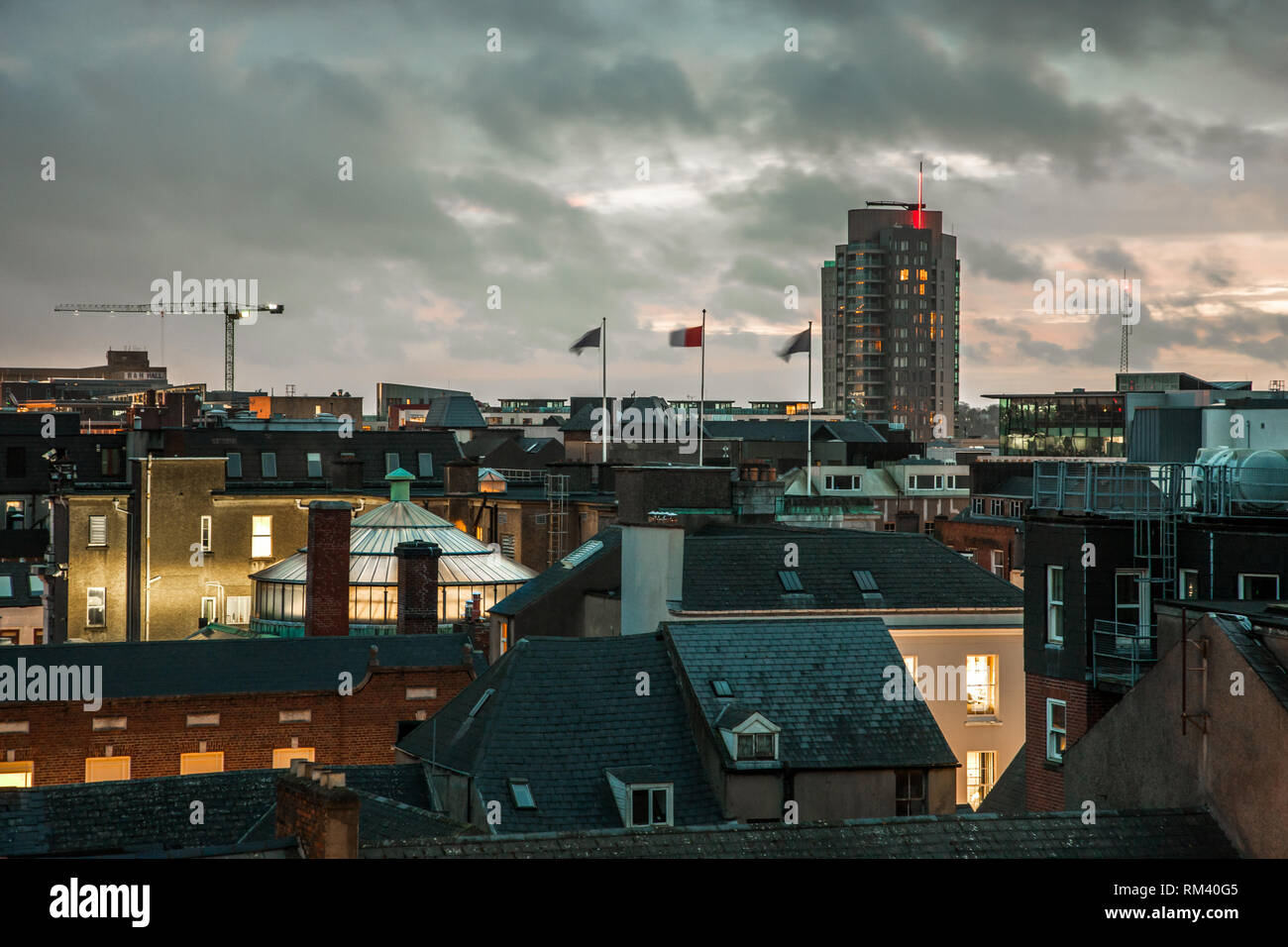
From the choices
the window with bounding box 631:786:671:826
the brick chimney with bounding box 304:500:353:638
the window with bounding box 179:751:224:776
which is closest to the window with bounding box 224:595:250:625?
the brick chimney with bounding box 304:500:353:638

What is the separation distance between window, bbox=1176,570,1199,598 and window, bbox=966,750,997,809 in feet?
39.7

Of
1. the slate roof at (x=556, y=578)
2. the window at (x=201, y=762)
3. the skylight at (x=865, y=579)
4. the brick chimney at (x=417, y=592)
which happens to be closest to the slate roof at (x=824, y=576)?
the skylight at (x=865, y=579)

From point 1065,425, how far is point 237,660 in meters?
130

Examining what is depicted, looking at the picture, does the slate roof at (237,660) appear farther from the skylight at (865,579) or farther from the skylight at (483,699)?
the skylight at (865,579)

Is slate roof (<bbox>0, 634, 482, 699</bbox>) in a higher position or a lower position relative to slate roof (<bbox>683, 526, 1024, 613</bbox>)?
lower

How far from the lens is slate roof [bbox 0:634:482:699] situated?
154 ft

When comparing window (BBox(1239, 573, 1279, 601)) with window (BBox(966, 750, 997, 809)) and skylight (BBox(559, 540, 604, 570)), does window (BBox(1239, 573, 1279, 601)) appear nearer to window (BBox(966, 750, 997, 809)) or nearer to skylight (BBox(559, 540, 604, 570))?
window (BBox(966, 750, 997, 809))

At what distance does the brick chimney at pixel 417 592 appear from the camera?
5678 cm

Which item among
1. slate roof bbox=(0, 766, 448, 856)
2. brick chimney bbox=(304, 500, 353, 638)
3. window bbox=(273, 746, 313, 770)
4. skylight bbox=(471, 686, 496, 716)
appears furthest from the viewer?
brick chimney bbox=(304, 500, 353, 638)

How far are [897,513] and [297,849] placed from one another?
11308cm

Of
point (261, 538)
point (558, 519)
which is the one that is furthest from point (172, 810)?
point (261, 538)

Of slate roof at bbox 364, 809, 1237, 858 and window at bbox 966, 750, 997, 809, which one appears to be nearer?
slate roof at bbox 364, 809, 1237, 858

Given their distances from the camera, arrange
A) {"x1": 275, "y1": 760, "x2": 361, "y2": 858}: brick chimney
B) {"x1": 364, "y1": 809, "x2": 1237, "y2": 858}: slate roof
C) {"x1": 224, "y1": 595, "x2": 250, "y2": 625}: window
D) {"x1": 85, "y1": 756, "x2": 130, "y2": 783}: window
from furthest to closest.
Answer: {"x1": 224, "y1": 595, "x2": 250, "y2": 625}: window → {"x1": 85, "y1": 756, "x2": 130, "y2": 783}: window → {"x1": 275, "y1": 760, "x2": 361, "y2": 858}: brick chimney → {"x1": 364, "y1": 809, "x2": 1237, "y2": 858}: slate roof
